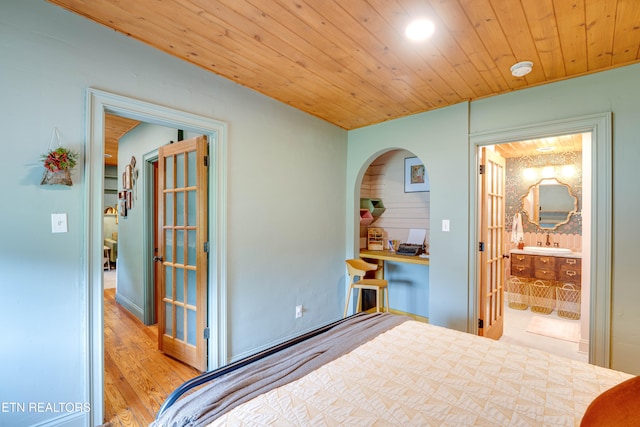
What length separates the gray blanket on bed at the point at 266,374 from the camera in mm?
1052

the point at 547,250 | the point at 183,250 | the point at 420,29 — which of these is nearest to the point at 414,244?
the point at 547,250

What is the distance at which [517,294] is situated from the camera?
4543 millimetres

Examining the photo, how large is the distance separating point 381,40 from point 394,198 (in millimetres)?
2459

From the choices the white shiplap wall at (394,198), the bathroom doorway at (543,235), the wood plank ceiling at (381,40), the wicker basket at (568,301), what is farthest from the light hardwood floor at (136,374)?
the wicker basket at (568,301)

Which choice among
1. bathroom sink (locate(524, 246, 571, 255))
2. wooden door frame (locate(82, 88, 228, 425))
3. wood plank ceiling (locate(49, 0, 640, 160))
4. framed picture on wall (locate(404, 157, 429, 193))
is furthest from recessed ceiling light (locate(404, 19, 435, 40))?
bathroom sink (locate(524, 246, 571, 255))

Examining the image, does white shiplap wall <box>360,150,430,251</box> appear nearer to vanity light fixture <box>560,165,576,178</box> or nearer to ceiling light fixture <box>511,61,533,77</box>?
ceiling light fixture <box>511,61,533,77</box>

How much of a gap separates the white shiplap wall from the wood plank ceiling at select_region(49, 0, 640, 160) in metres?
1.48

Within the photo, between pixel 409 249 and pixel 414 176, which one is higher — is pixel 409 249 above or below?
below

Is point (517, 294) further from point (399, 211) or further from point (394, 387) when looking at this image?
point (394, 387)

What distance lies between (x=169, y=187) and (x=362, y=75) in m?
2.04

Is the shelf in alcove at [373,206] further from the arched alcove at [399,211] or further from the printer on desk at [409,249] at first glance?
the printer on desk at [409,249]

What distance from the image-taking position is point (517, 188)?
4.72m

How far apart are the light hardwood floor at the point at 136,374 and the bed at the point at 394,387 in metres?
1.20

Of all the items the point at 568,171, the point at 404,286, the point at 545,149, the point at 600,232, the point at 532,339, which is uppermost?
the point at 545,149
